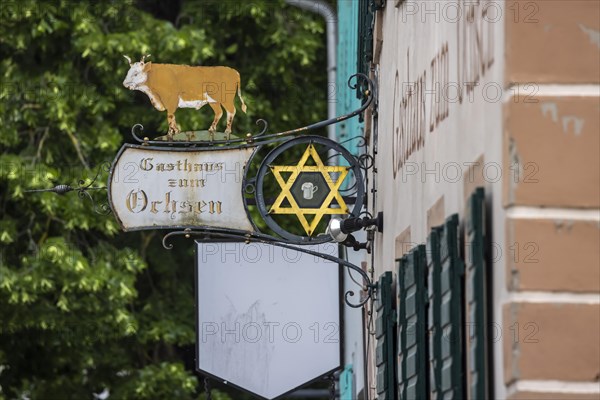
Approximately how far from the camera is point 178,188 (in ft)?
26.1

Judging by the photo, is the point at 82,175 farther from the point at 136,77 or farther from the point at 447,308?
the point at 447,308

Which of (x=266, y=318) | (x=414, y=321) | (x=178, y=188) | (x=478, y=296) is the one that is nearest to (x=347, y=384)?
(x=266, y=318)

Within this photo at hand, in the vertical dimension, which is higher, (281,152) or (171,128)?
(171,128)

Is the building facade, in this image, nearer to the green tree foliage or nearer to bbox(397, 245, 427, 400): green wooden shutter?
bbox(397, 245, 427, 400): green wooden shutter

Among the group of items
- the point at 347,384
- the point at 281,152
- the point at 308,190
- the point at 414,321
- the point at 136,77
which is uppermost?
the point at 136,77

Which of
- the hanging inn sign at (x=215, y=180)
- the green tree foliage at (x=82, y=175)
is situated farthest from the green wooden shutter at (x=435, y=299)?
the green tree foliage at (x=82, y=175)

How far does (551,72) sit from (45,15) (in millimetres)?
13144

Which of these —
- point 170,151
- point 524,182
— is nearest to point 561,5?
point 524,182

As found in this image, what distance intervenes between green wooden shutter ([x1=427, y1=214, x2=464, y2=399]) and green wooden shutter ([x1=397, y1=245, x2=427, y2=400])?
1.49ft

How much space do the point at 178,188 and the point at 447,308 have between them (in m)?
2.99

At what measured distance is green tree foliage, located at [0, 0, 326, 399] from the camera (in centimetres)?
1658

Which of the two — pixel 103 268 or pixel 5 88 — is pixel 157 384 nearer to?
pixel 103 268

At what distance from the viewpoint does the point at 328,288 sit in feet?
37.3

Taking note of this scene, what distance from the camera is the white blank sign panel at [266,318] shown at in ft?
36.4
